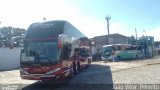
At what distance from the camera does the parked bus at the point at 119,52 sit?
124 ft

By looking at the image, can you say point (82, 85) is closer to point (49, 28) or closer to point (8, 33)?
point (49, 28)

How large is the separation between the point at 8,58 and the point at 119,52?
707 inches

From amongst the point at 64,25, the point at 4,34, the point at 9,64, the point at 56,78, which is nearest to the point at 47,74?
the point at 56,78

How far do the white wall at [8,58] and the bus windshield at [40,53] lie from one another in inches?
692

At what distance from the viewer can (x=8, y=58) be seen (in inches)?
1164

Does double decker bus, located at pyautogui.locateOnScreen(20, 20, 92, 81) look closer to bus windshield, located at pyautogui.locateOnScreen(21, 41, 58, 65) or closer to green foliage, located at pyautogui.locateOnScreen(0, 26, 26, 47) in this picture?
bus windshield, located at pyautogui.locateOnScreen(21, 41, 58, 65)

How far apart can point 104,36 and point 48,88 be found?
55.9m

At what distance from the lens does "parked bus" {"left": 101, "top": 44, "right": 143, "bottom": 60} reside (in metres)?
37.7

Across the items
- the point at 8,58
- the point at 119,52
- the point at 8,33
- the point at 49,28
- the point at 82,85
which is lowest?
the point at 82,85

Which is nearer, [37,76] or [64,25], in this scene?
[37,76]

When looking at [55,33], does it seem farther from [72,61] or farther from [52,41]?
[72,61]

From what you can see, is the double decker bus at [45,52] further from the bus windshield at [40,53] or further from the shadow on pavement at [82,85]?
the shadow on pavement at [82,85]

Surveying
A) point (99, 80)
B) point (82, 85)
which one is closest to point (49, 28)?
point (82, 85)

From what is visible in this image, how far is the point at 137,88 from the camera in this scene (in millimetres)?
10789
